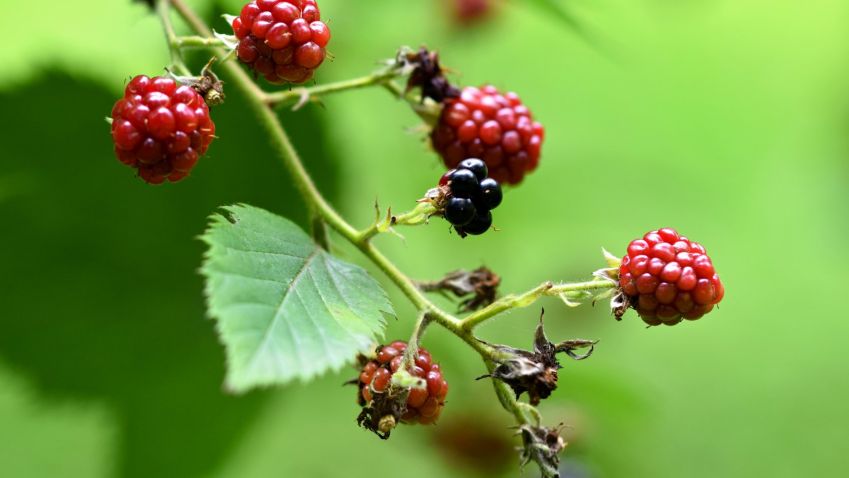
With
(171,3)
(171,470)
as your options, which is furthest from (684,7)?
(171,470)

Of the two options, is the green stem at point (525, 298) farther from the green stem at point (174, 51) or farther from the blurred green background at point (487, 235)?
the green stem at point (174, 51)

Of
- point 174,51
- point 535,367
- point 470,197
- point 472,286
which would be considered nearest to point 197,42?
point 174,51

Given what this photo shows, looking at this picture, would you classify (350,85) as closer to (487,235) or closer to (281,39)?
(281,39)

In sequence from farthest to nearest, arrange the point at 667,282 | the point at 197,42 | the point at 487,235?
the point at 487,235
the point at 197,42
the point at 667,282

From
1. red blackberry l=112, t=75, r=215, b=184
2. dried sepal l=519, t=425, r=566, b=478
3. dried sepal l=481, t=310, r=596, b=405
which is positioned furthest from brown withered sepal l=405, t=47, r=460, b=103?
dried sepal l=519, t=425, r=566, b=478

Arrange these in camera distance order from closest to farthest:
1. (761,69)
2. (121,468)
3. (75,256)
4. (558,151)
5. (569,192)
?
(75,256) < (121,468) < (569,192) < (558,151) < (761,69)

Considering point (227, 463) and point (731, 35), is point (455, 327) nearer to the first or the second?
point (227, 463)
